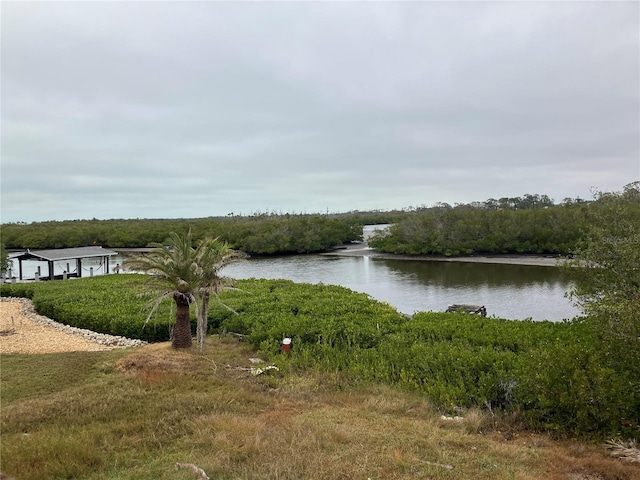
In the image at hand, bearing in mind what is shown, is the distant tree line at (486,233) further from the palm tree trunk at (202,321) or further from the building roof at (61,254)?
the palm tree trunk at (202,321)

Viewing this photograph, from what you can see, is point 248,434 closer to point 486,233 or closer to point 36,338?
point 36,338

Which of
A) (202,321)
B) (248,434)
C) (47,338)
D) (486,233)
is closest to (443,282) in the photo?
(486,233)

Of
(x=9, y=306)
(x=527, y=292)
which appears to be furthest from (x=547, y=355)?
(x=527, y=292)

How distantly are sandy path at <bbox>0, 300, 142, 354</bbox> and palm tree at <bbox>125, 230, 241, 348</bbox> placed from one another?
3.20 m

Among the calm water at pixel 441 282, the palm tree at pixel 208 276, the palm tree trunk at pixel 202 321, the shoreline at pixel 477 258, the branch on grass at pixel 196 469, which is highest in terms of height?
the palm tree at pixel 208 276

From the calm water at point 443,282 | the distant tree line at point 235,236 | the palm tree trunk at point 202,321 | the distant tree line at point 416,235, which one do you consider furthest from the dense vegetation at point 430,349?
the distant tree line at point 235,236

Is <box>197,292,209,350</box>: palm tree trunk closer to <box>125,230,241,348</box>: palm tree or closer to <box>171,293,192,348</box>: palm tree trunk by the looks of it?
<box>125,230,241,348</box>: palm tree

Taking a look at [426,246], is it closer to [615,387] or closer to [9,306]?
[9,306]

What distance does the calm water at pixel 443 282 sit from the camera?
85.7ft

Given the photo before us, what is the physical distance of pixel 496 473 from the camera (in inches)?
206

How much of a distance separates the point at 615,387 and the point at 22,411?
9.08 m

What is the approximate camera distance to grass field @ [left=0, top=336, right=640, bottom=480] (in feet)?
16.9

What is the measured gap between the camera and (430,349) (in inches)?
421

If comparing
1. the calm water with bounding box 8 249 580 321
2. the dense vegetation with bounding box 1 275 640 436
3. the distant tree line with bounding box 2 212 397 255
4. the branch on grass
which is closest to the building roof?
the calm water with bounding box 8 249 580 321
